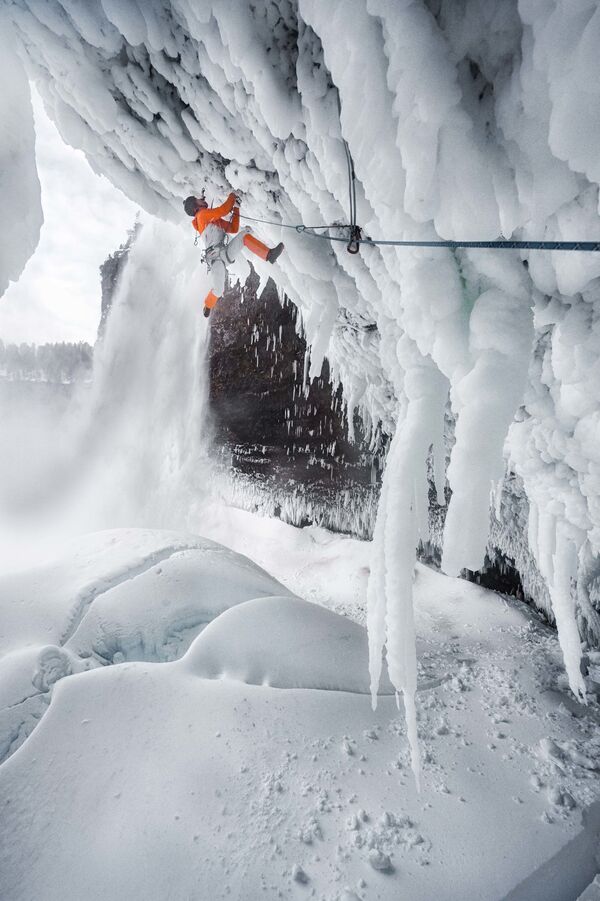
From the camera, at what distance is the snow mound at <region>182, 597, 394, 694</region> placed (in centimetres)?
325

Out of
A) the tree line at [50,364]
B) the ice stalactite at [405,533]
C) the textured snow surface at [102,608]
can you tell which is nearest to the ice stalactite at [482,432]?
the ice stalactite at [405,533]

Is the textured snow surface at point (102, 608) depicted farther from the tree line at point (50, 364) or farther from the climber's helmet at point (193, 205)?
the tree line at point (50, 364)

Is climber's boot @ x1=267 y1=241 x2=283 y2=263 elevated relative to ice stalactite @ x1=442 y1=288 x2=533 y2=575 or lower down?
elevated

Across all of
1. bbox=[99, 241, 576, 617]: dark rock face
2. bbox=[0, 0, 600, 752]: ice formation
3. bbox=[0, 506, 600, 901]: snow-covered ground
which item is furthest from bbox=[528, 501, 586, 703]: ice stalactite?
bbox=[99, 241, 576, 617]: dark rock face

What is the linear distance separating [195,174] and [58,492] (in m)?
14.7

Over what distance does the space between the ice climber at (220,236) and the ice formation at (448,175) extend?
34.6 inches

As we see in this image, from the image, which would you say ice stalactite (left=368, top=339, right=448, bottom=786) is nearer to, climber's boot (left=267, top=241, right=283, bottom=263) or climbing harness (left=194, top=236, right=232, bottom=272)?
climber's boot (left=267, top=241, right=283, bottom=263)

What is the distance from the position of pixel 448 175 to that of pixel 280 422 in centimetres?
822

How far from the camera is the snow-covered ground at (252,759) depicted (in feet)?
6.95

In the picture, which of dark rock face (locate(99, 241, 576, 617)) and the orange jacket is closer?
the orange jacket

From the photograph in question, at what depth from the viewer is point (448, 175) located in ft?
4.42

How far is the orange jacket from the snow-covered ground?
388 centimetres

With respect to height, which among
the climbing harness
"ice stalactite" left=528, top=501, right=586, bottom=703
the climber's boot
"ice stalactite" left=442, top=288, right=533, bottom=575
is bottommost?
"ice stalactite" left=528, top=501, right=586, bottom=703

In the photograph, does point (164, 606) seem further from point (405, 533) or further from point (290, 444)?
point (290, 444)
